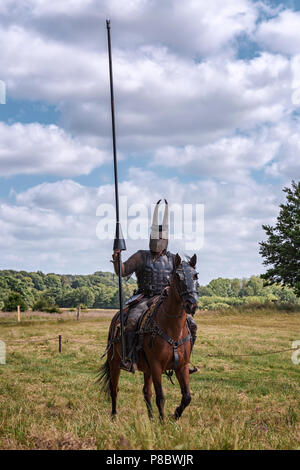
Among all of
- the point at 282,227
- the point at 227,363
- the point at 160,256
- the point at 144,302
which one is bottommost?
the point at 227,363

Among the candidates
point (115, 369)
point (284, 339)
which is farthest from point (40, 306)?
point (115, 369)

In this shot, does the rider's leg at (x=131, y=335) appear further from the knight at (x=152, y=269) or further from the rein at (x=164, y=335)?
the rein at (x=164, y=335)

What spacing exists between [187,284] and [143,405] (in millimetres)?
3045

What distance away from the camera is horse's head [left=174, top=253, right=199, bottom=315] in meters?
5.89

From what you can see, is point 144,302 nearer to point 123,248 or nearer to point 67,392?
point 123,248

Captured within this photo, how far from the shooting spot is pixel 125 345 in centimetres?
752

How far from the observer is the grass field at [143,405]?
4680 millimetres

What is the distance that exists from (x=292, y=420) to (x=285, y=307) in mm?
30820

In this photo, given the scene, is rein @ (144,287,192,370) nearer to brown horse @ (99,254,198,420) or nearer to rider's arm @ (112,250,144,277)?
brown horse @ (99,254,198,420)

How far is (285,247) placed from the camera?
37656 millimetres

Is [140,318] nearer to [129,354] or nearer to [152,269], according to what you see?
[129,354]

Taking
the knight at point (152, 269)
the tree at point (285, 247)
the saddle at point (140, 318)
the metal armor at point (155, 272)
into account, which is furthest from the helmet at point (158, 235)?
the tree at point (285, 247)

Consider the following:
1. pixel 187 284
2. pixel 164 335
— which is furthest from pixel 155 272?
pixel 187 284

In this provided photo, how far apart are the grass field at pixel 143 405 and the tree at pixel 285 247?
15008 millimetres
